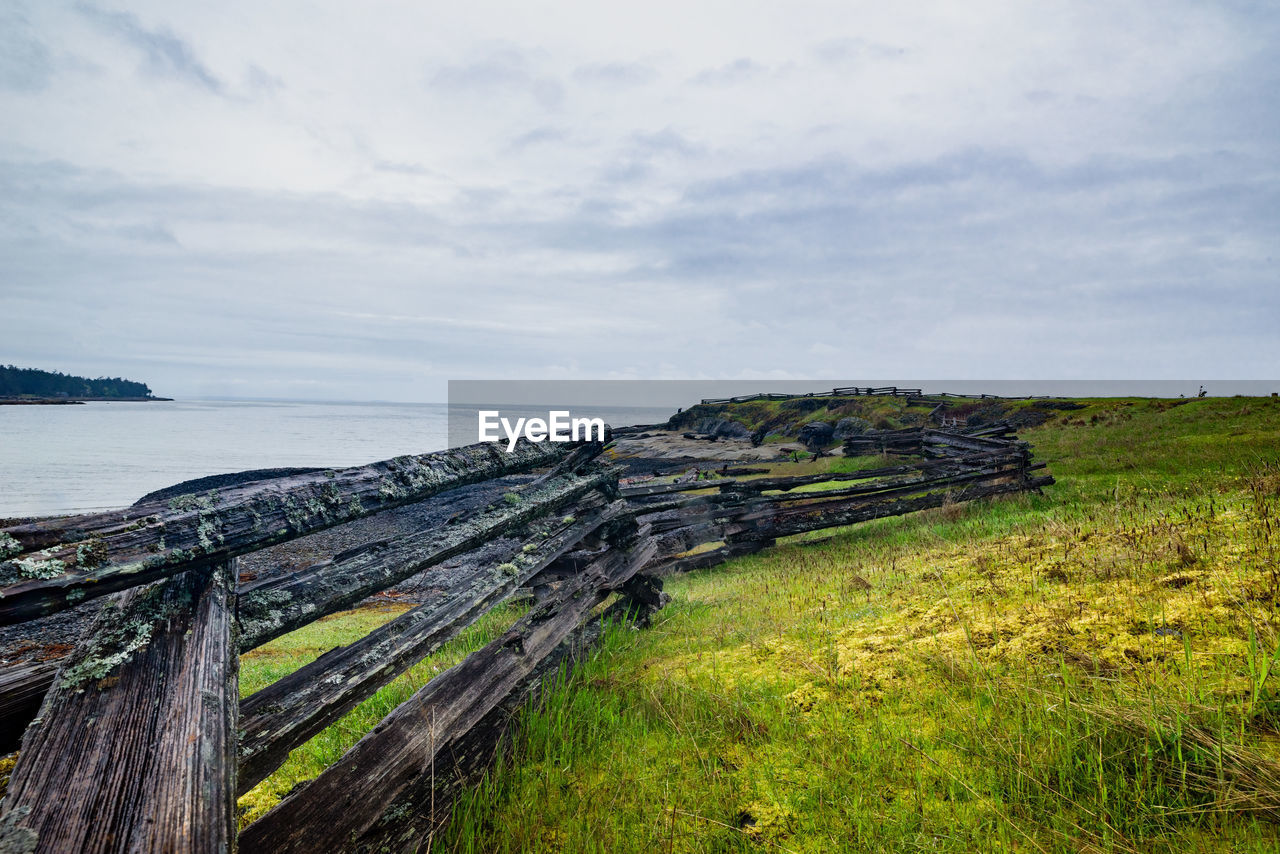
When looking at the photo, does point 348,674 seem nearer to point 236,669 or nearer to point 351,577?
point 351,577

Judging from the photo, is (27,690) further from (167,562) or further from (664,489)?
(664,489)

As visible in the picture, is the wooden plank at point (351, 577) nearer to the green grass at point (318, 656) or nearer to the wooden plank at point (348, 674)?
the wooden plank at point (348, 674)

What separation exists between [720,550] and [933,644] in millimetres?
5154

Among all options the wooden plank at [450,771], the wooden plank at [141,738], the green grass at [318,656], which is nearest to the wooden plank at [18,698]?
the wooden plank at [141,738]

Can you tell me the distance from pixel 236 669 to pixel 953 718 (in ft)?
9.69

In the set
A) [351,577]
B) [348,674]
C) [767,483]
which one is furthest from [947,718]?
[767,483]

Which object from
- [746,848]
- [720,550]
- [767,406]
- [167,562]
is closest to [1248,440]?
[720,550]

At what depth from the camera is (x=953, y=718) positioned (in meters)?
2.64

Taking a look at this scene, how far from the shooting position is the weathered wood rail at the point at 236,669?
4.68 ft

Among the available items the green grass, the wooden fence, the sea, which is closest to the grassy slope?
the green grass

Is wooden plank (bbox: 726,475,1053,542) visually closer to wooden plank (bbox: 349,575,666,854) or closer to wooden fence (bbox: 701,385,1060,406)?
wooden plank (bbox: 349,575,666,854)

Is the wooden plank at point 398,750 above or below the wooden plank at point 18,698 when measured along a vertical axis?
below

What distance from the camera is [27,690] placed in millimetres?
1628

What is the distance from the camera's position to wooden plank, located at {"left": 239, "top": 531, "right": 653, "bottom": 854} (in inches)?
77.8
